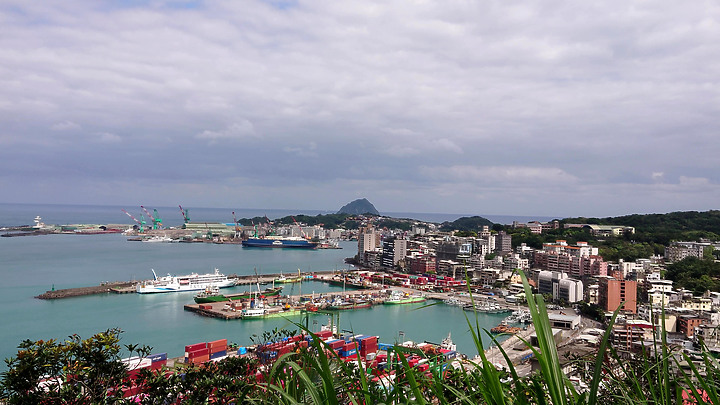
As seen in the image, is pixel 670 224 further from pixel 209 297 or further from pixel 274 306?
pixel 209 297

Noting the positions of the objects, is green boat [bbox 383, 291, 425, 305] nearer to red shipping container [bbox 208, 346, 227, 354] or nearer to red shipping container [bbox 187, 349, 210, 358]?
red shipping container [bbox 208, 346, 227, 354]

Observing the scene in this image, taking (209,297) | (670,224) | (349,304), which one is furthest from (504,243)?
(209,297)

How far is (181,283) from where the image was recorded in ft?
33.4

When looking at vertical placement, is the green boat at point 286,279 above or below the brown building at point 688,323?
below

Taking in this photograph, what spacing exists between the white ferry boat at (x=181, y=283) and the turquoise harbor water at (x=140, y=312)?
0.24 m

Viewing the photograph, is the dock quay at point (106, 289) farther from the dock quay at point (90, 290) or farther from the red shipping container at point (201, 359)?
the red shipping container at point (201, 359)

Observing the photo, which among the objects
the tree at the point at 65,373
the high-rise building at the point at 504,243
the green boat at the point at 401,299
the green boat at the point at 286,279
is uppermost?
the tree at the point at 65,373

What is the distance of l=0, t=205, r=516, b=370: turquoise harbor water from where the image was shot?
21.0ft

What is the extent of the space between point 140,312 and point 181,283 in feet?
7.69

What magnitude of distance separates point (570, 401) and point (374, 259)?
15.2 m

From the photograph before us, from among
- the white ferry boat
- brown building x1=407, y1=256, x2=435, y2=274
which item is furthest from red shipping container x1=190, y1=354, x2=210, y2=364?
brown building x1=407, y1=256, x2=435, y2=274

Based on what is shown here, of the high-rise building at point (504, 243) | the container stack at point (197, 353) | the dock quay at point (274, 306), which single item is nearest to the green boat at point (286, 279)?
the dock quay at point (274, 306)

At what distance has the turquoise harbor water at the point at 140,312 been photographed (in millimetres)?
6387

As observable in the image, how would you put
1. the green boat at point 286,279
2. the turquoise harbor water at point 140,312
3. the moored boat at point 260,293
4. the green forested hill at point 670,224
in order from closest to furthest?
A: the turquoise harbor water at point 140,312, the moored boat at point 260,293, the green boat at point 286,279, the green forested hill at point 670,224
